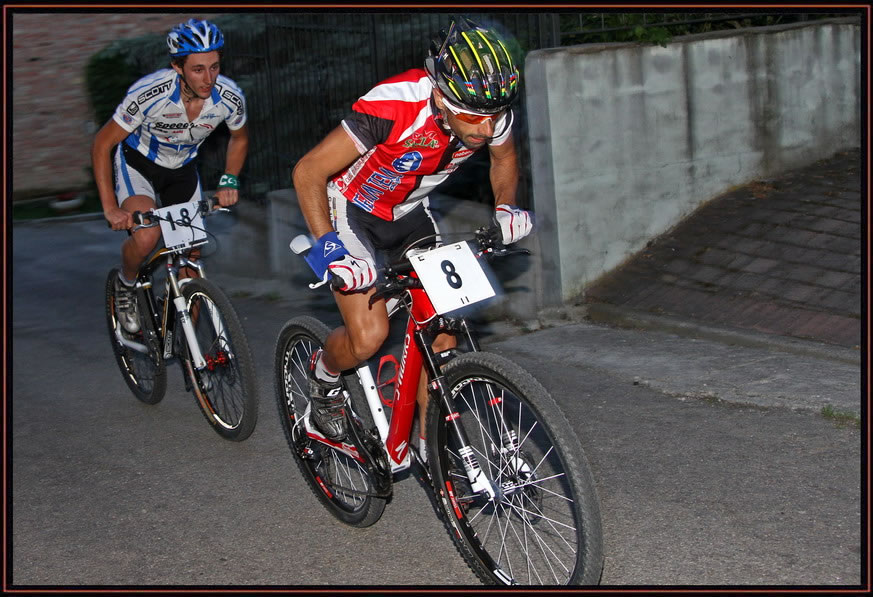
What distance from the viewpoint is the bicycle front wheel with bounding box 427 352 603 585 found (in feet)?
10.9

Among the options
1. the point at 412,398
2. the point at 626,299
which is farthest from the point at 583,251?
the point at 412,398

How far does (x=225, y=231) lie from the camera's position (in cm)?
1050

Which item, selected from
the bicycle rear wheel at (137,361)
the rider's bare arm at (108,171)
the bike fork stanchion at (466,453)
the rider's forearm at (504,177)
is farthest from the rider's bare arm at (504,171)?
the bicycle rear wheel at (137,361)

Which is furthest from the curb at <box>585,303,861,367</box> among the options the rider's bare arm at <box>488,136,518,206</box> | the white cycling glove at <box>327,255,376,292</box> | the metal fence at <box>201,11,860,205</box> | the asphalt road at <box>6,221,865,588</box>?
the white cycling glove at <box>327,255,376,292</box>

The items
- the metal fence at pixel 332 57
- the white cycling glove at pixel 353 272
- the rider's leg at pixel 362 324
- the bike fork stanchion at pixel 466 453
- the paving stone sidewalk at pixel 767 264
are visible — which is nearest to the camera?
the white cycling glove at pixel 353 272

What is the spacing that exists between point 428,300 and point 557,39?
444 cm

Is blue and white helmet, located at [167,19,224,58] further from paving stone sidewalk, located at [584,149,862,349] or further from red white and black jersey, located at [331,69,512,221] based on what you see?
paving stone sidewalk, located at [584,149,862,349]

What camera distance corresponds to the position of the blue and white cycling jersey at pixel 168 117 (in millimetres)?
5844

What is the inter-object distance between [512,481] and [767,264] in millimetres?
4206

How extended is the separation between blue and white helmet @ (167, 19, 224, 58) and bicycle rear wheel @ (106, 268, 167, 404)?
58.8 inches

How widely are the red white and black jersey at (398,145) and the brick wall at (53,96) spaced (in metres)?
12.8

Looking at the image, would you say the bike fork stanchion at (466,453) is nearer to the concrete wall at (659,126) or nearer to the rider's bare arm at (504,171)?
the rider's bare arm at (504,171)

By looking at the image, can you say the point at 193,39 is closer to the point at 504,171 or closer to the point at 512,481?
the point at 504,171

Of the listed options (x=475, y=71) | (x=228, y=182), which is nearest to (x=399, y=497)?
(x=475, y=71)
